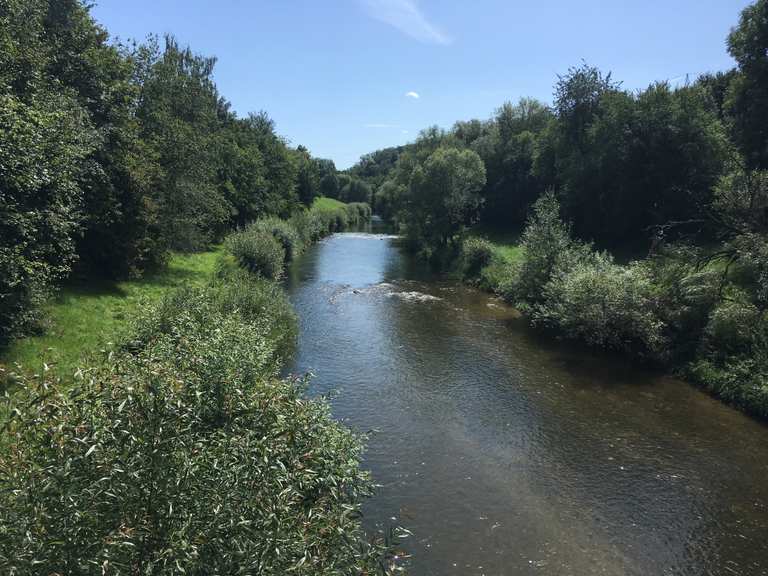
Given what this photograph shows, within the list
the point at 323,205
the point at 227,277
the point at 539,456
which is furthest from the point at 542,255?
the point at 323,205

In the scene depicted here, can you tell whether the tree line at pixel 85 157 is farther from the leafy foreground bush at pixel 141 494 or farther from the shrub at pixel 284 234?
the leafy foreground bush at pixel 141 494

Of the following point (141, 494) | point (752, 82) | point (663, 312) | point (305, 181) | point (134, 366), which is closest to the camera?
point (141, 494)

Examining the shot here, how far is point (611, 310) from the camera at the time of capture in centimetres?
2288

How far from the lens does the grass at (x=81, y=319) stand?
13516 millimetres

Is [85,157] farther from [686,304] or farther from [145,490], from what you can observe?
[686,304]

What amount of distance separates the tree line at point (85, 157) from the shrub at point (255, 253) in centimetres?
276

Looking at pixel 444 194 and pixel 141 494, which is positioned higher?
pixel 444 194

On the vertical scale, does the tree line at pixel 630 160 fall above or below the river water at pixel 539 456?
above

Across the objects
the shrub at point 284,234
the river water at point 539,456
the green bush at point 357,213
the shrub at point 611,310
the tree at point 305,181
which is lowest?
the river water at point 539,456

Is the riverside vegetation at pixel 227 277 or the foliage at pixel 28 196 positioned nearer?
the riverside vegetation at pixel 227 277

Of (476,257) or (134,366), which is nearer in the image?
(134,366)

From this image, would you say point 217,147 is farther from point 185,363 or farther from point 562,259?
point 185,363

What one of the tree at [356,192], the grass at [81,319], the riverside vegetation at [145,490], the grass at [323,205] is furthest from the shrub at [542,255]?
the tree at [356,192]

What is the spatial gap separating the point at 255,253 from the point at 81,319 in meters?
17.1
